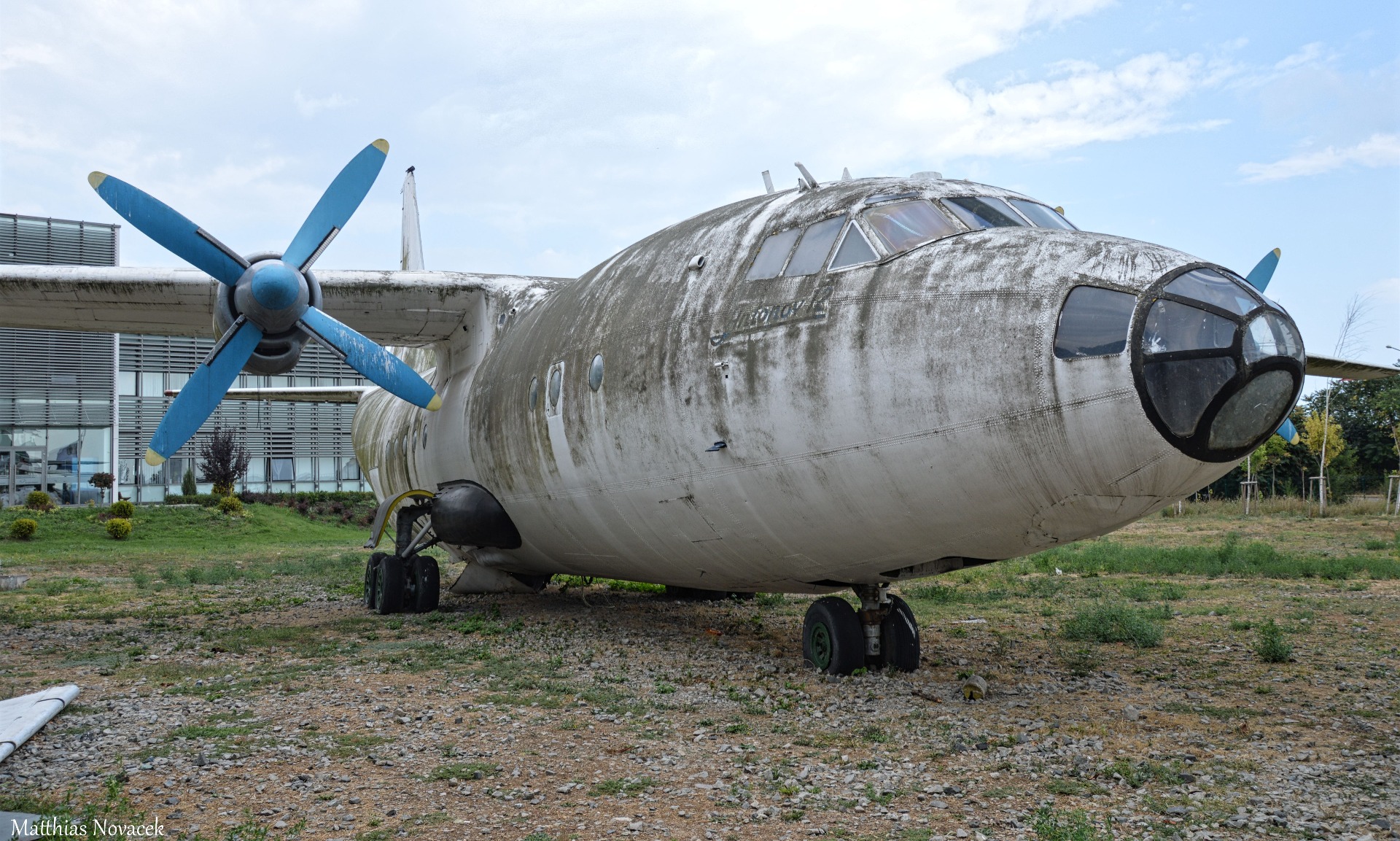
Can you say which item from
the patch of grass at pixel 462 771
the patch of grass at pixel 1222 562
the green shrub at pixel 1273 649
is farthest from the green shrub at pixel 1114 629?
the patch of grass at pixel 462 771

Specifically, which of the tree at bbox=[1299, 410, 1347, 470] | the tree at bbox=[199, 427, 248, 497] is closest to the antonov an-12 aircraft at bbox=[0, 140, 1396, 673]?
the tree at bbox=[1299, 410, 1347, 470]

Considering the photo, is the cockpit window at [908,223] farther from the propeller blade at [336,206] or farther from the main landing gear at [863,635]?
the propeller blade at [336,206]

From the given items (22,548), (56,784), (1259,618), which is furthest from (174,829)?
(22,548)

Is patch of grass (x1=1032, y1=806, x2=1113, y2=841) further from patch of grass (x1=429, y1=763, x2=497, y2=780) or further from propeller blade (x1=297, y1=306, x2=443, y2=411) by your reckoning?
propeller blade (x1=297, y1=306, x2=443, y2=411)

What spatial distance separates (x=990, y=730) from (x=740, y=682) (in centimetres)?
237

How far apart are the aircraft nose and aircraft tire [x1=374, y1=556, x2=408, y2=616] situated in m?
10.9

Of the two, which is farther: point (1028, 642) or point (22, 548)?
point (22, 548)

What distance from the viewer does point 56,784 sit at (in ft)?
17.6

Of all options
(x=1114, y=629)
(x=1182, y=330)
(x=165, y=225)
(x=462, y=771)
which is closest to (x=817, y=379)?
(x=1182, y=330)

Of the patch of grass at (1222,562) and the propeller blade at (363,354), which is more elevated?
the propeller blade at (363,354)

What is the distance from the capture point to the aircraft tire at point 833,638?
813cm

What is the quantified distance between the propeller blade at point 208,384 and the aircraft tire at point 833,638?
705cm

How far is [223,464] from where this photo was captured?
44.7 metres

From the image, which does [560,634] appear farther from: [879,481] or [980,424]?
[980,424]
